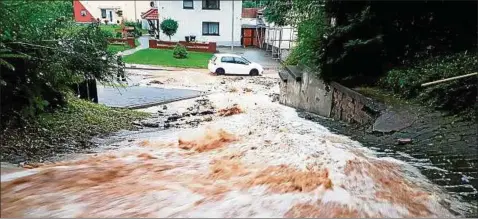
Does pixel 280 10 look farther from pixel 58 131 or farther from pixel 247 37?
pixel 247 37

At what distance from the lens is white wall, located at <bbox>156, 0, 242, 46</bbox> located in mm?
35594

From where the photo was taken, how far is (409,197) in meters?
3.68

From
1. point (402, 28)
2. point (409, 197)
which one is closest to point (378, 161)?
point (409, 197)

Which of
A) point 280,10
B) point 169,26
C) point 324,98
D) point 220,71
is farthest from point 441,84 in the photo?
point 169,26

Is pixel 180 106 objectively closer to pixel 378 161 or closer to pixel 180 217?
pixel 378 161

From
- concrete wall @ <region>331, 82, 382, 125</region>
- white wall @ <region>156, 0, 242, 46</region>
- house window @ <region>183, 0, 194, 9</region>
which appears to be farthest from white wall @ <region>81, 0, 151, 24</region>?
concrete wall @ <region>331, 82, 382, 125</region>

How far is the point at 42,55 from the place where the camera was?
282 inches

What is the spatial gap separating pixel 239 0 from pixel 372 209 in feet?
114

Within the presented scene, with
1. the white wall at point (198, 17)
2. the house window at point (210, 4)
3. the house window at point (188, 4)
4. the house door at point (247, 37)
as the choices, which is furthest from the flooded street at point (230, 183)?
the house door at point (247, 37)

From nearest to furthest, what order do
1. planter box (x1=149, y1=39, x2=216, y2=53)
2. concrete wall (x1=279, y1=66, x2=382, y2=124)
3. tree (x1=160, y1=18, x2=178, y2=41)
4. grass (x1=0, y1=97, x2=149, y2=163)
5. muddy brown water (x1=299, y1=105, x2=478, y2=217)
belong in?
muddy brown water (x1=299, y1=105, x2=478, y2=217), grass (x1=0, y1=97, x2=149, y2=163), concrete wall (x1=279, y1=66, x2=382, y2=124), planter box (x1=149, y1=39, x2=216, y2=53), tree (x1=160, y1=18, x2=178, y2=41)

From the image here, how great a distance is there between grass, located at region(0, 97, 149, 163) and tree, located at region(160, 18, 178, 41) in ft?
82.3

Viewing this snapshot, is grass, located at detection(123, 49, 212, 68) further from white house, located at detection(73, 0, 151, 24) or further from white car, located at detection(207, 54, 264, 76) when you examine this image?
white house, located at detection(73, 0, 151, 24)

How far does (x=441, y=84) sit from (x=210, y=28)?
3159cm

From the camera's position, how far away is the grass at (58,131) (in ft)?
18.7
